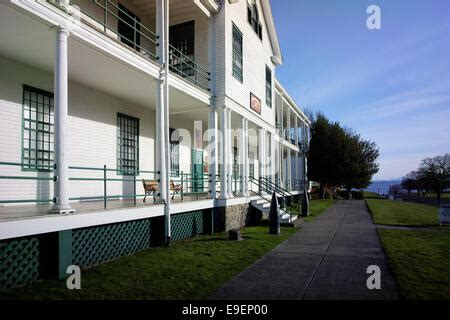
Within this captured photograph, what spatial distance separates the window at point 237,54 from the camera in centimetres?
1380

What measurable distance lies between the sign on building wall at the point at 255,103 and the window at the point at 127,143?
240 inches

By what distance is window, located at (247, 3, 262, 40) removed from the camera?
52.5ft

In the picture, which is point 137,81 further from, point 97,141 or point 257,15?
point 257,15

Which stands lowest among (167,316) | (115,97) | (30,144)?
(167,316)

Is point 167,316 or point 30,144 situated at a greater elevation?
point 30,144

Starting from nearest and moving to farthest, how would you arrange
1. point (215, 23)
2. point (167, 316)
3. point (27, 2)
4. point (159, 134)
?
point (167, 316), point (27, 2), point (159, 134), point (215, 23)

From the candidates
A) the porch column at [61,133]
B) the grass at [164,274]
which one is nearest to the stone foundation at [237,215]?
the grass at [164,274]

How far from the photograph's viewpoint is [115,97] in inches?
444

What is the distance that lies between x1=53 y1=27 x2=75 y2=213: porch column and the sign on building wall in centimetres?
1046

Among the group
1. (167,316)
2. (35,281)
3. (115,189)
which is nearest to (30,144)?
(115,189)

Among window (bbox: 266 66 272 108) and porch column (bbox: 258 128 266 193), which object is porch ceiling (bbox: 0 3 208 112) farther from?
window (bbox: 266 66 272 108)

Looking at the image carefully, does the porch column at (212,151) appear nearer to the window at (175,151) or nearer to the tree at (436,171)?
the window at (175,151)

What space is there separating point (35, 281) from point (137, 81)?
615 centimetres

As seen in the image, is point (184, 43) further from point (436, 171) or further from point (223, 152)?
point (436, 171)
